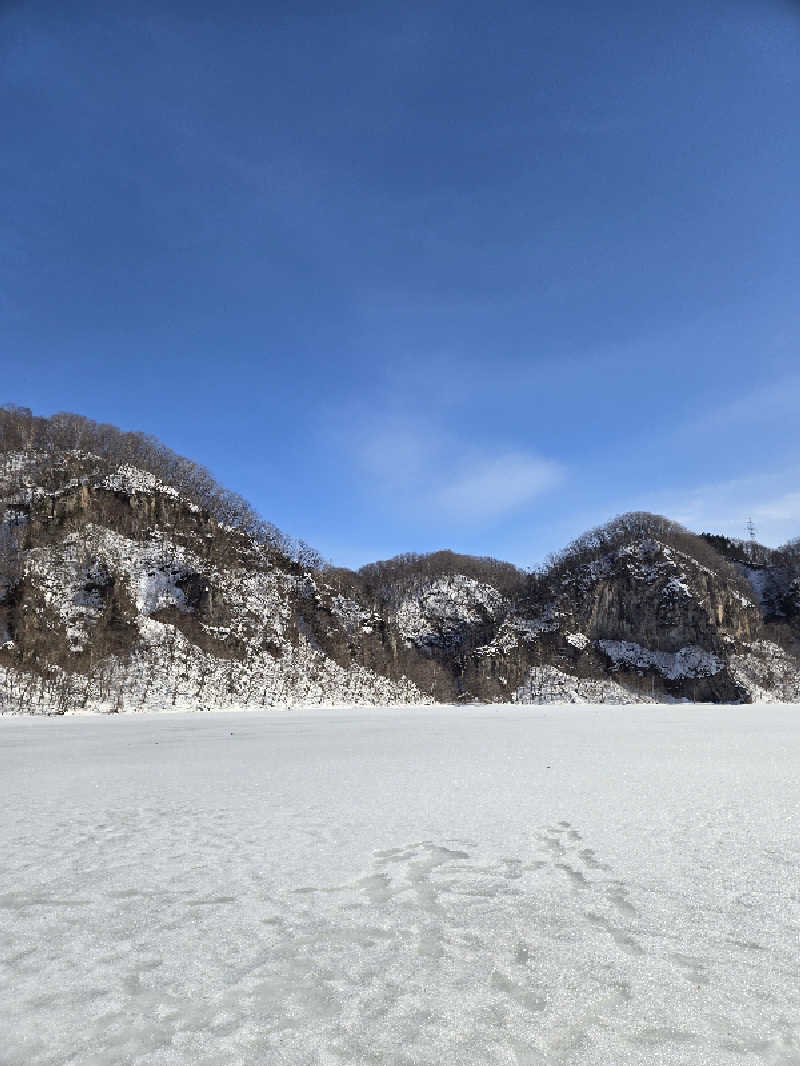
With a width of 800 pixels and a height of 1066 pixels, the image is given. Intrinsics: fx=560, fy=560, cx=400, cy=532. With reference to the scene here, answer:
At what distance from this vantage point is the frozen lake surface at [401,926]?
262 cm

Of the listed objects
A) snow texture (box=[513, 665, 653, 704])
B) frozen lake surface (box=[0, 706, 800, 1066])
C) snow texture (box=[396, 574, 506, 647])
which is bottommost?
Result: snow texture (box=[513, 665, 653, 704])

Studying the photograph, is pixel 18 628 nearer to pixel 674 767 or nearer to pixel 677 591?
pixel 674 767

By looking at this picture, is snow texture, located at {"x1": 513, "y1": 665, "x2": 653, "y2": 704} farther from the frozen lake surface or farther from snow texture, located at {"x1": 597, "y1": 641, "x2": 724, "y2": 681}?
the frozen lake surface

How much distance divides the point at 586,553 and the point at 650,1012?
3518 inches

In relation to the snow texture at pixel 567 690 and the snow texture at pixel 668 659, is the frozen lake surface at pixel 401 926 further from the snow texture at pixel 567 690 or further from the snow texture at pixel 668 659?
the snow texture at pixel 668 659

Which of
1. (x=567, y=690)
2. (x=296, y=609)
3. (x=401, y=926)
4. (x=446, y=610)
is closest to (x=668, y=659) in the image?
(x=567, y=690)

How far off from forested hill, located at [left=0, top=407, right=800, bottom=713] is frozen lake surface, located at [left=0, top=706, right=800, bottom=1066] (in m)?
32.7

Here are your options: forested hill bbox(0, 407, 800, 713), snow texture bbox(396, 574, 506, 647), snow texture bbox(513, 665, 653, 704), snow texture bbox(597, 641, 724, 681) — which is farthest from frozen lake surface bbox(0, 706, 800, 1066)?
snow texture bbox(597, 641, 724, 681)

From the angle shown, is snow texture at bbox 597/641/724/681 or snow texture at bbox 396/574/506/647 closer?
snow texture at bbox 597/641/724/681

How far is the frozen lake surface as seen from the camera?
8.59 feet

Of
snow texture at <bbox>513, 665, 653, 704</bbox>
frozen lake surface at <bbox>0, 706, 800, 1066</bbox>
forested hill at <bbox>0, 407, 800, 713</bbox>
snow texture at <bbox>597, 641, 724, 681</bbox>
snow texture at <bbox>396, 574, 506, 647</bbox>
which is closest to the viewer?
frozen lake surface at <bbox>0, 706, 800, 1066</bbox>

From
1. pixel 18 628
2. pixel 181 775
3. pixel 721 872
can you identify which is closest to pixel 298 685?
pixel 18 628

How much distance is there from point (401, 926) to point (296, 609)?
2108 inches

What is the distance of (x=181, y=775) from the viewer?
1040cm
